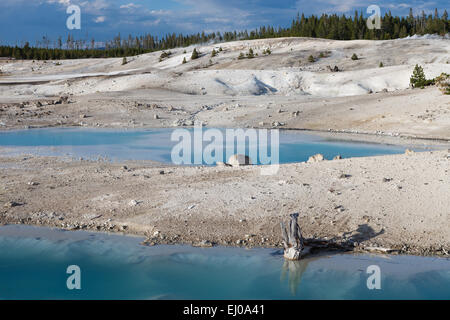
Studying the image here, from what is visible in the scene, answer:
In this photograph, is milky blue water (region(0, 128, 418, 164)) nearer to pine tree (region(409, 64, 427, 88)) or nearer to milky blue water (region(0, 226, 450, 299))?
milky blue water (region(0, 226, 450, 299))

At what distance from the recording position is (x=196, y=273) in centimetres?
846

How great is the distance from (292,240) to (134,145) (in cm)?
1379

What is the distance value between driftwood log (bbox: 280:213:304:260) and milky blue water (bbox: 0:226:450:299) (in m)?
0.17

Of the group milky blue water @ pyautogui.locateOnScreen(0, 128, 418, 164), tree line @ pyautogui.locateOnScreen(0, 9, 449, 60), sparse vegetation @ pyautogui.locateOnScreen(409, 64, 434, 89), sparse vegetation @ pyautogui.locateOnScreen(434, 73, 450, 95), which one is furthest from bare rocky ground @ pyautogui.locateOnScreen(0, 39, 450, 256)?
tree line @ pyautogui.locateOnScreen(0, 9, 449, 60)

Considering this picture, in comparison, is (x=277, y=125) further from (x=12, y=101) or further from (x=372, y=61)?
(x=372, y=61)

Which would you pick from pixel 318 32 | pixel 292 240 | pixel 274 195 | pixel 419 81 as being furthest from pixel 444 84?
pixel 318 32

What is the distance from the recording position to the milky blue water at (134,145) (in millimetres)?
18828

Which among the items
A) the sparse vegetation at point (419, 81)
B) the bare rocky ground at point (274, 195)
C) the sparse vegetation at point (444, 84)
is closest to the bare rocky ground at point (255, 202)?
the bare rocky ground at point (274, 195)

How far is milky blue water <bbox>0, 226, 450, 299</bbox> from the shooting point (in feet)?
25.8

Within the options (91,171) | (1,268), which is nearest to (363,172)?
(91,171)

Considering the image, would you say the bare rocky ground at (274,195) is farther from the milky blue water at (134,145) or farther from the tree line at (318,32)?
the tree line at (318,32)

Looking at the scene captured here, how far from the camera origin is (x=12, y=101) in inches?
1373

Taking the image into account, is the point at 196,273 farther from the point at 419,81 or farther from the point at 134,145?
the point at 419,81

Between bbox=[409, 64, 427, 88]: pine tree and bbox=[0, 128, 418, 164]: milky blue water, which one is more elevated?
bbox=[409, 64, 427, 88]: pine tree
